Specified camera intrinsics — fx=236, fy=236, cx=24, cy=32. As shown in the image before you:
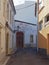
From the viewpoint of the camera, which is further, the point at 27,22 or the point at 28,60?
the point at 27,22

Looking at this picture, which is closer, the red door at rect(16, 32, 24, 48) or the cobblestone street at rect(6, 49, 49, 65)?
the cobblestone street at rect(6, 49, 49, 65)

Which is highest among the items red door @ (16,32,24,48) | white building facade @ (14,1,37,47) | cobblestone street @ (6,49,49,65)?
white building facade @ (14,1,37,47)

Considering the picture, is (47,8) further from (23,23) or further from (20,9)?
(20,9)

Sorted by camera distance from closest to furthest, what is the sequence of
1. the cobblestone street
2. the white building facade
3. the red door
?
the cobblestone street, the white building facade, the red door

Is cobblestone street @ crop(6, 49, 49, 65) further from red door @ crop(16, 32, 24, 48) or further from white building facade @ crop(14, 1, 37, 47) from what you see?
red door @ crop(16, 32, 24, 48)

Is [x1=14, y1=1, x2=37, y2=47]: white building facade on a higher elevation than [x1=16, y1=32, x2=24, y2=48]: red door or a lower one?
higher

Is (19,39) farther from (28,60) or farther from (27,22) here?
(28,60)

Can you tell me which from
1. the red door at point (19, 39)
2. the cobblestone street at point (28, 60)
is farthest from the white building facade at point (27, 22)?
the cobblestone street at point (28, 60)

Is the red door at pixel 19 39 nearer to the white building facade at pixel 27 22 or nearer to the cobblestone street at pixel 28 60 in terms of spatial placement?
the white building facade at pixel 27 22

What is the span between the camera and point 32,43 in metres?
48.0

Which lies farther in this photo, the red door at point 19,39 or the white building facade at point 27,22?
the red door at point 19,39

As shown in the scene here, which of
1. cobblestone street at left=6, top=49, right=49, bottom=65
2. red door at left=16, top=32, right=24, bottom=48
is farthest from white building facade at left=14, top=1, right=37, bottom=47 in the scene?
cobblestone street at left=6, top=49, right=49, bottom=65

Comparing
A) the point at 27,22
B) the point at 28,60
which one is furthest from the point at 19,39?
the point at 28,60

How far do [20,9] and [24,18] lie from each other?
88.9 inches
